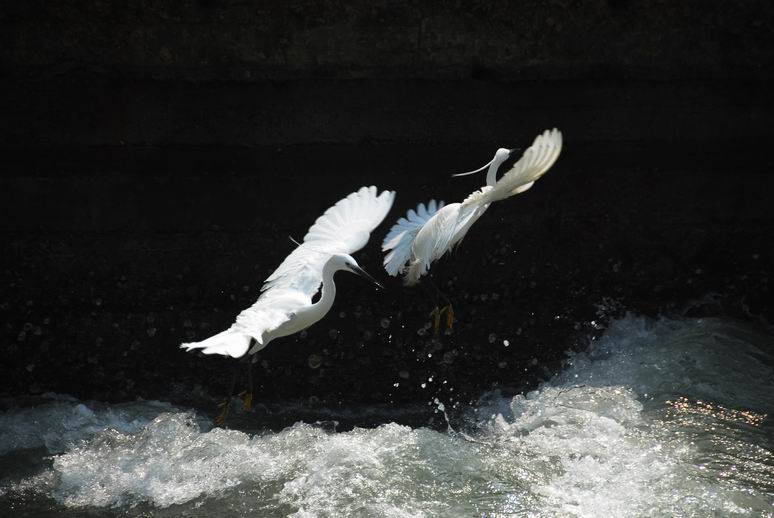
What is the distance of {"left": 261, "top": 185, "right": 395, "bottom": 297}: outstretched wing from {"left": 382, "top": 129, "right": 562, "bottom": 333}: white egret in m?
0.30

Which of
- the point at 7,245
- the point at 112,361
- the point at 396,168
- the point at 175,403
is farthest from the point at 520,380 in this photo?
the point at 7,245

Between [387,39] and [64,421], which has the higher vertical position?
[387,39]

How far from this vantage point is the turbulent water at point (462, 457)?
4.36 metres

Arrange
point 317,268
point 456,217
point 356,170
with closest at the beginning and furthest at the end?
1. point 456,217
2. point 317,268
3. point 356,170

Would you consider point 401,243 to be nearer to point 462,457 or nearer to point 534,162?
point 462,457

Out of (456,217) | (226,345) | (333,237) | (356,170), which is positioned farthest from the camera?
(356,170)

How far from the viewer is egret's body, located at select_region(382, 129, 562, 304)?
3869 mm

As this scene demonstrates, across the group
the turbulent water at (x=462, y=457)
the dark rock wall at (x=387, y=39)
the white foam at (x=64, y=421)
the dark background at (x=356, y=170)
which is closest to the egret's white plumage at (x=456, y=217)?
the turbulent water at (x=462, y=457)

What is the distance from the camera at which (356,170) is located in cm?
652

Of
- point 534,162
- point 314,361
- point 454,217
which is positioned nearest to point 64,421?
point 314,361

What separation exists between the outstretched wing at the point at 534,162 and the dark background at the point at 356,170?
225 cm

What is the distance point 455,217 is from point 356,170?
190 cm

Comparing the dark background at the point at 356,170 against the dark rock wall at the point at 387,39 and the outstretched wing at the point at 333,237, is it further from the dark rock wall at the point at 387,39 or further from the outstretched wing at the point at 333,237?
the outstretched wing at the point at 333,237

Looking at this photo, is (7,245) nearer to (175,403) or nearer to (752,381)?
(175,403)
